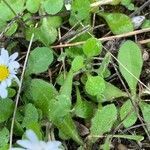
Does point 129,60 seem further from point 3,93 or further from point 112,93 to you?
point 3,93

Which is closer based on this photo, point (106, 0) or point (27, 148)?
point (27, 148)

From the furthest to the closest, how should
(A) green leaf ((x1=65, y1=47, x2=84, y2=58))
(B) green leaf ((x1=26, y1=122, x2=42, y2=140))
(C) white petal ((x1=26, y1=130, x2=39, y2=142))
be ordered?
1. (A) green leaf ((x1=65, y1=47, x2=84, y2=58))
2. (B) green leaf ((x1=26, y1=122, x2=42, y2=140))
3. (C) white petal ((x1=26, y1=130, x2=39, y2=142))

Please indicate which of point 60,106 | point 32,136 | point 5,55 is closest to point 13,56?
point 5,55

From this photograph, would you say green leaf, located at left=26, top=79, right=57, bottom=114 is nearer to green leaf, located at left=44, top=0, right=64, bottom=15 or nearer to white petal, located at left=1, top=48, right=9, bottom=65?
white petal, located at left=1, top=48, right=9, bottom=65

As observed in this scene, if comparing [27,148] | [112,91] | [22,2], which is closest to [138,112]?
[112,91]

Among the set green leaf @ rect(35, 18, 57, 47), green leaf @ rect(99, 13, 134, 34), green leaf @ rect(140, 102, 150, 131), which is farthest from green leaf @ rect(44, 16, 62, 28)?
green leaf @ rect(140, 102, 150, 131)

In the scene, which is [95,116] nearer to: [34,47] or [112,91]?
[112,91]
